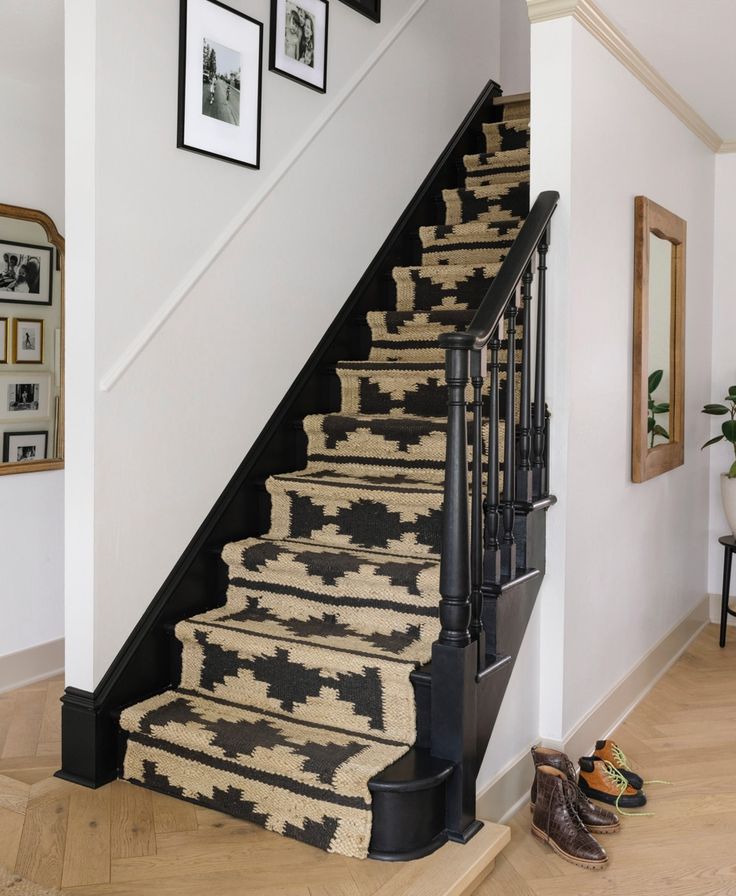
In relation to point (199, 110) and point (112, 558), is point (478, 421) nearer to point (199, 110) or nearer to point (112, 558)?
point (112, 558)

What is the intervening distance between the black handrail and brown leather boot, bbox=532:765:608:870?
1190 millimetres

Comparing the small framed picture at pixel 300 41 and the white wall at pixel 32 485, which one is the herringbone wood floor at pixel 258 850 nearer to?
the white wall at pixel 32 485

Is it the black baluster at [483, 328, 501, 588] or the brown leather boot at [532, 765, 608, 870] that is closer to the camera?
the brown leather boot at [532, 765, 608, 870]

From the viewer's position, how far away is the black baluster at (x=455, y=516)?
224cm

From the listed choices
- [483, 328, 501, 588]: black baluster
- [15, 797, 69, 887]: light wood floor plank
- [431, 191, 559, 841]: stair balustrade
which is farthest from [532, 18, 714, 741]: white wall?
[15, 797, 69, 887]: light wood floor plank

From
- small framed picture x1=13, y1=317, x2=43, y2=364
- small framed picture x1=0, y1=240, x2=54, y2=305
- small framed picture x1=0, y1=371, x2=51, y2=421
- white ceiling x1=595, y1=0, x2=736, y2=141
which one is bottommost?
small framed picture x1=0, y1=371, x2=51, y2=421

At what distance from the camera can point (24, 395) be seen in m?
3.78

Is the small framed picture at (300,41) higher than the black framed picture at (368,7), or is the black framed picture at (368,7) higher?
the black framed picture at (368,7)

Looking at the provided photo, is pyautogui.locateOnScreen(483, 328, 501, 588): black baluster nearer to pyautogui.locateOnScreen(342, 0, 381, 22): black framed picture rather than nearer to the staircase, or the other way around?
the staircase

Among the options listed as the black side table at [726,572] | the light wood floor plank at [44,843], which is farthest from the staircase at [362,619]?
the black side table at [726,572]

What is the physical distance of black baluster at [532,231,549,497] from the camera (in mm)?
2799

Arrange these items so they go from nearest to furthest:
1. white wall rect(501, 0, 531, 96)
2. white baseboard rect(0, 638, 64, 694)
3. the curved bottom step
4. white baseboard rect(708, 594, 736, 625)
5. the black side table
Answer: the curved bottom step, white baseboard rect(0, 638, 64, 694), the black side table, white baseboard rect(708, 594, 736, 625), white wall rect(501, 0, 531, 96)

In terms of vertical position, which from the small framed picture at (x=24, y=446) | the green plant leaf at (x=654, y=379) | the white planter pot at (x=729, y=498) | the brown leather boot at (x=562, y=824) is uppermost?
the green plant leaf at (x=654, y=379)

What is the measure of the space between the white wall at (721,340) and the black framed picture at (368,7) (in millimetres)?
1960
